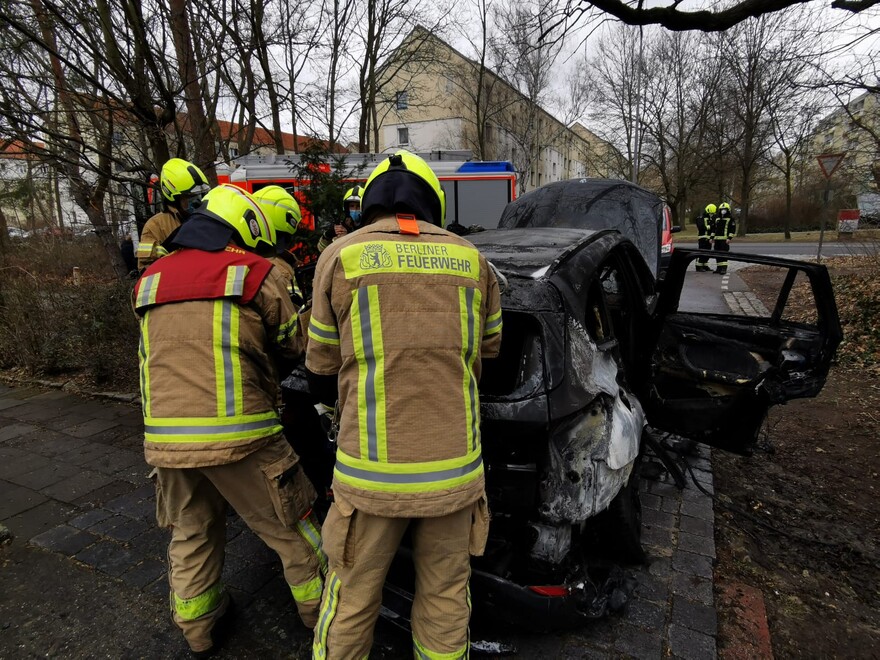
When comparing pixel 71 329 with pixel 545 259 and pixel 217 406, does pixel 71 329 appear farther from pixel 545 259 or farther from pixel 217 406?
pixel 545 259

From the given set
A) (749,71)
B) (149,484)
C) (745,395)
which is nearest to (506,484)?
(745,395)

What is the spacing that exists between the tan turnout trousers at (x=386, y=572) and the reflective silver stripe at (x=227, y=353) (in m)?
0.57

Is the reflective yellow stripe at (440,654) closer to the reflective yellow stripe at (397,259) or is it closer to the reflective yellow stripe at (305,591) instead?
the reflective yellow stripe at (305,591)

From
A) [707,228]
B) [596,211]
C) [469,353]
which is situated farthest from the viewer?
[707,228]

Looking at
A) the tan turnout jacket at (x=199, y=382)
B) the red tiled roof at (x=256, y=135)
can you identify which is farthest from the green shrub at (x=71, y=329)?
the tan turnout jacket at (x=199, y=382)

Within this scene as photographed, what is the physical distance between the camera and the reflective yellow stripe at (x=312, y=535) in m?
2.11

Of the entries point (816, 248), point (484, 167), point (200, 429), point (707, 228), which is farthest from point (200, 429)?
point (816, 248)

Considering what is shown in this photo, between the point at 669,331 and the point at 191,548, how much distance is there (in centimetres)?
332

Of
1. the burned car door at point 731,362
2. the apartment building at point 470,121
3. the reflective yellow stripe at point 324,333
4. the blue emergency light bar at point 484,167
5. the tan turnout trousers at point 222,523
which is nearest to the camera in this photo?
the reflective yellow stripe at point 324,333

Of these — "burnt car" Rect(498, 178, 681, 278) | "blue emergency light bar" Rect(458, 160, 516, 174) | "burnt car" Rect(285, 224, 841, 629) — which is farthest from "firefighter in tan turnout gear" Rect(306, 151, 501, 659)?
"blue emergency light bar" Rect(458, 160, 516, 174)

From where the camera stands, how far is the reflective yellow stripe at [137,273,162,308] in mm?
1891

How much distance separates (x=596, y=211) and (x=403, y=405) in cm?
561

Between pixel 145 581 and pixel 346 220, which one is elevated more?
pixel 346 220

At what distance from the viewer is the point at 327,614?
1666 millimetres
